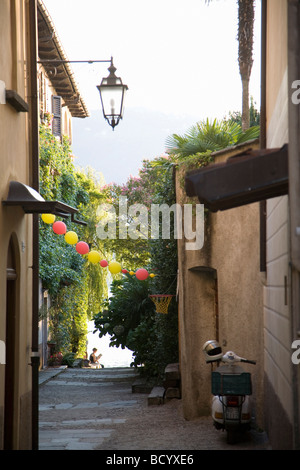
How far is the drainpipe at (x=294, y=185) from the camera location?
4930mm

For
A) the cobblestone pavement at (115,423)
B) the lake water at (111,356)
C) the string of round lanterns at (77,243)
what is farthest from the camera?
the lake water at (111,356)

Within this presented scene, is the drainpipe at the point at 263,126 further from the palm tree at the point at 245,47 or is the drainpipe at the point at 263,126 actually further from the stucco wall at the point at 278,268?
the palm tree at the point at 245,47

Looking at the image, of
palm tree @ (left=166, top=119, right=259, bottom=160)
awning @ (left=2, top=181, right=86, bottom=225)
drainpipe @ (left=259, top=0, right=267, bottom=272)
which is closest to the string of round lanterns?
palm tree @ (left=166, top=119, right=259, bottom=160)

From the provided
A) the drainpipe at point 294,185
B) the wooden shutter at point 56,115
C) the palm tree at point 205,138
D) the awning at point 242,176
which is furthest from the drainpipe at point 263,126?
the wooden shutter at point 56,115

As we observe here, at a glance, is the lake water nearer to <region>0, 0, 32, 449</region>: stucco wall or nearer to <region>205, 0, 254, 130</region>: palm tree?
<region>205, 0, 254, 130</region>: palm tree

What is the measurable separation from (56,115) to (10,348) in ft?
57.0

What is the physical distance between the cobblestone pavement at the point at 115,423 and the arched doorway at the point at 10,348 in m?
1.27

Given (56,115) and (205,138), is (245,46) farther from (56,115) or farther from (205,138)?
(56,115)

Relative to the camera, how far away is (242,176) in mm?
4953

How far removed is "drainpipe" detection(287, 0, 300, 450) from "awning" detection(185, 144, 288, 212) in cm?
14

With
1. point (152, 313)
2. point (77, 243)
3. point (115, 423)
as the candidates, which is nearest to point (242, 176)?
point (115, 423)

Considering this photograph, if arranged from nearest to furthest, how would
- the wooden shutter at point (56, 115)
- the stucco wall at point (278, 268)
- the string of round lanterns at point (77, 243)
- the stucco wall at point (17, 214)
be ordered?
1. the stucco wall at point (278, 268)
2. the stucco wall at point (17, 214)
3. the string of round lanterns at point (77, 243)
4. the wooden shutter at point (56, 115)

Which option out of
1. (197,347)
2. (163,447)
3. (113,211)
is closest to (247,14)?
(197,347)

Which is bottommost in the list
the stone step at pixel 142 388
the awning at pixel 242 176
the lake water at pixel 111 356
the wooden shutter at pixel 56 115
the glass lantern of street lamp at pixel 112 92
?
the lake water at pixel 111 356
